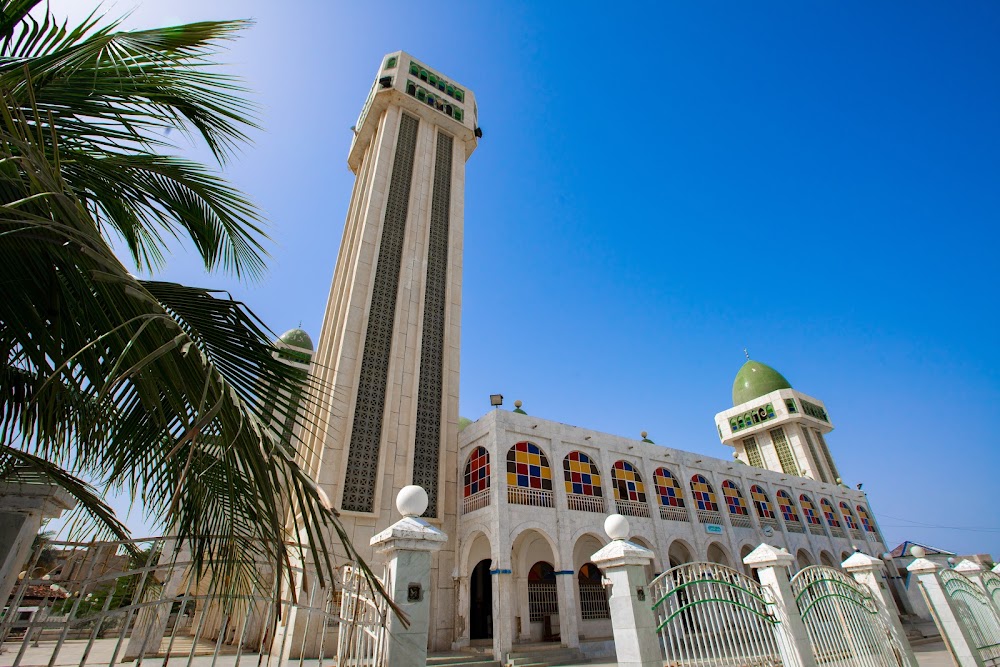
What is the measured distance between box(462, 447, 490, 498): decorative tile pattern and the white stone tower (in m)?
24.2

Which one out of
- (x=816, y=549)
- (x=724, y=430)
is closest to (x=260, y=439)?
(x=816, y=549)

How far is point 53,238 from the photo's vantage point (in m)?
2.37

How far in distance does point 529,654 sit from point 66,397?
11722 mm

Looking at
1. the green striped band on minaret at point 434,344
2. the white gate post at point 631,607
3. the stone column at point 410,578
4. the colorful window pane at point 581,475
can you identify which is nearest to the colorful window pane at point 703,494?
the colorful window pane at point 581,475

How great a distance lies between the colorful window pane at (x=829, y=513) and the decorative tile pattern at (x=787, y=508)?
2.76m

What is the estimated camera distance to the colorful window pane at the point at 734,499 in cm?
1994

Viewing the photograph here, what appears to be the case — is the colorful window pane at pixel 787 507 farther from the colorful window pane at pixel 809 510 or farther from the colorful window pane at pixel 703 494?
the colorful window pane at pixel 703 494

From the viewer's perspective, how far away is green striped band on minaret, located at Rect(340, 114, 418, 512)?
1422 centimetres

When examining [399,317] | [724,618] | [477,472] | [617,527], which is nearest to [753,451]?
[477,472]

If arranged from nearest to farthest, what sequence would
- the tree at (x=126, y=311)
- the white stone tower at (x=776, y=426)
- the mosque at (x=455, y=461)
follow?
the tree at (x=126, y=311) < the mosque at (x=455, y=461) < the white stone tower at (x=776, y=426)

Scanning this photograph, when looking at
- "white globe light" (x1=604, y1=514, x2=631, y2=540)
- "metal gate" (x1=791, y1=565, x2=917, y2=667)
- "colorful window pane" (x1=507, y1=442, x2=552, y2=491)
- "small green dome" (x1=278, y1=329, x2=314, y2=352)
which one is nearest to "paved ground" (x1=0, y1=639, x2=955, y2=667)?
"metal gate" (x1=791, y1=565, x2=917, y2=667)

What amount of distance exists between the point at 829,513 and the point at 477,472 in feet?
66.4

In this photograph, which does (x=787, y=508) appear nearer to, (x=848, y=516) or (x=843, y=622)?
(x=848, y=516)

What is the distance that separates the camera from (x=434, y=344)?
17.5m
